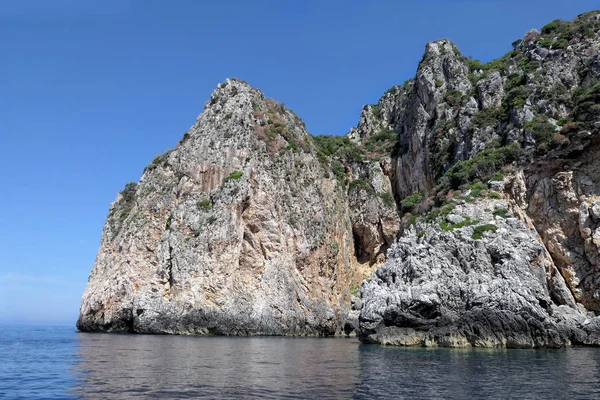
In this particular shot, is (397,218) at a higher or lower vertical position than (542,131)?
lower

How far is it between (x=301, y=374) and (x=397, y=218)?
5386 cm

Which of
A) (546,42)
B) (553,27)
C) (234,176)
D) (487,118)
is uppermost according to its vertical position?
(553,27)

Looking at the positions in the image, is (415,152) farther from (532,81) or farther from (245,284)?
(245,284)

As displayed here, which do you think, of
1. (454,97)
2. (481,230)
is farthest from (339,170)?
(481,230)

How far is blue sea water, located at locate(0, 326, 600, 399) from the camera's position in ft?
56.3

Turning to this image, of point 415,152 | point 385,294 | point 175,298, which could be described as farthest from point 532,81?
point 175,298

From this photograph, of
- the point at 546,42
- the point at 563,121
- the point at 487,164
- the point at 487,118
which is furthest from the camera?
the point at 546,42

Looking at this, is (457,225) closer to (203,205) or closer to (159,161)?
(203,205)

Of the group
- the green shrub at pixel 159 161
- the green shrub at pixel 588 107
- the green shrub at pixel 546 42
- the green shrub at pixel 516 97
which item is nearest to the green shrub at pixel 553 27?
the green shrub at pixel 546 42

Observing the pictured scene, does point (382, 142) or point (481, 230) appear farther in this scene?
point (382, 142)

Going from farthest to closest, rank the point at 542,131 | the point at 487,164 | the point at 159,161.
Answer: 1. the point at 159,161
2. the point at 487,164
3. the point at 542,131

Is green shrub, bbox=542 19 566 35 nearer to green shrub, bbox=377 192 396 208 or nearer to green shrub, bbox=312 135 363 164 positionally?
green shrub, bbox=377 192 396 208

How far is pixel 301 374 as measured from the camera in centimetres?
2200

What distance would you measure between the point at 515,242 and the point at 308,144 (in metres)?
40.5
